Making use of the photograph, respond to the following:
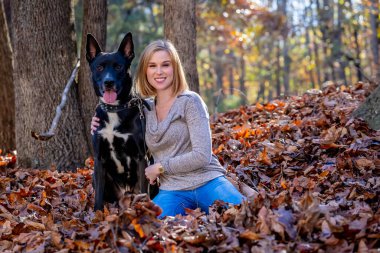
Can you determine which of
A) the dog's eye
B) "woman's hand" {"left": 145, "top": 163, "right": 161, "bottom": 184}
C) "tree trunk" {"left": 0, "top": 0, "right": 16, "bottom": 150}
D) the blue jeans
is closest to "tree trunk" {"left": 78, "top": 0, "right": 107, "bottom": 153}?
"tree trunk" {"left": 0, "top": 0, "right": 16, "bottom": 150}

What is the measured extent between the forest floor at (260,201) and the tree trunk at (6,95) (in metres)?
1.10

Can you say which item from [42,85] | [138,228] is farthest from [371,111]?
[42,85]

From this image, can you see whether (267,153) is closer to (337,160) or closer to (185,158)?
(337,160)

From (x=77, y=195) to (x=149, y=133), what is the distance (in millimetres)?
1237

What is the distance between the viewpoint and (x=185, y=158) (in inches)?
151

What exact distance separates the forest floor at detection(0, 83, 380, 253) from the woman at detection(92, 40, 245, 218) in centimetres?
34

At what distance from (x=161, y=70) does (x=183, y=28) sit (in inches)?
104

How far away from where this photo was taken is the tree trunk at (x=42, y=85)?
20.2 ft

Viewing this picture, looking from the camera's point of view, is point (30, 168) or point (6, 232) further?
point (30, 168)

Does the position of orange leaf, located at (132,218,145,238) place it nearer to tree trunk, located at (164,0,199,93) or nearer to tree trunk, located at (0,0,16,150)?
tree trunk, located at (164,0,199,93)

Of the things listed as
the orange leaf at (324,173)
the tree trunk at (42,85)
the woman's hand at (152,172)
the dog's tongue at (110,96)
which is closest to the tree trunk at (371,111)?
the orange leaf at (324,173)

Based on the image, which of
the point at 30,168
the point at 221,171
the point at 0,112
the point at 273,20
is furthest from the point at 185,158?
the point at 273,20

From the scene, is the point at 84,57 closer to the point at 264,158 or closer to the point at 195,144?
the point at 264,158

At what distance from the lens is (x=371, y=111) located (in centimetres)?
521
